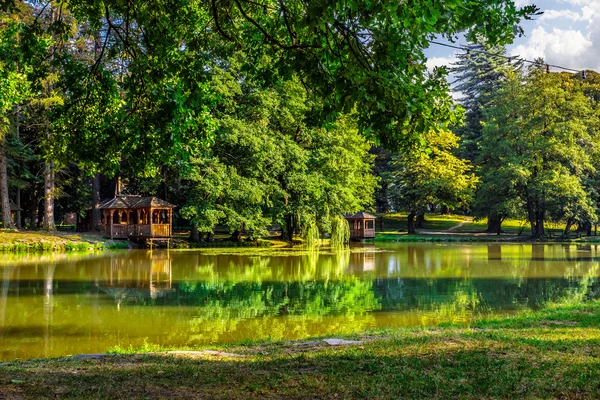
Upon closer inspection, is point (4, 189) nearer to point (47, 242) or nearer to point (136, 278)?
point (47, 242)

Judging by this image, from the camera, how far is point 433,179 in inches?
1935

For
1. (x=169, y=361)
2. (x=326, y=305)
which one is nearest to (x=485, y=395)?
(x=169, y=361)

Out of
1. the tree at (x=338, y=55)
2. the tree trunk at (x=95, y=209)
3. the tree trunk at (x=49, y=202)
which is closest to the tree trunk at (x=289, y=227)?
the tree trunk at (x=95, y=209)

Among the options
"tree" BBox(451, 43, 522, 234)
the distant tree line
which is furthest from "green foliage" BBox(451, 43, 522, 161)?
the distant tree line

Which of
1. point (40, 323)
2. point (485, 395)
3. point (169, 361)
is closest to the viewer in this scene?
point (485, 395)

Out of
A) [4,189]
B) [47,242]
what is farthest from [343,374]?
[4,189]

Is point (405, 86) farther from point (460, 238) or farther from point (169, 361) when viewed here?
point (460, 238)

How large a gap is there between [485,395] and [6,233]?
102 feet

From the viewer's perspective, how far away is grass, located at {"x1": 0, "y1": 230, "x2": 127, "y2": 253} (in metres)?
29.6

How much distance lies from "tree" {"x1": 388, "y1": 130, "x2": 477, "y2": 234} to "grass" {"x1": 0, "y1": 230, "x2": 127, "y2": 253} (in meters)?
26.5

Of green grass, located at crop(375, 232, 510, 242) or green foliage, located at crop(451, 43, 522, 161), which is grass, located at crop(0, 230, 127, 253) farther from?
green foliage, located at crop(451, 43, 522, 161)

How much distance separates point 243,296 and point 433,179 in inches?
1454

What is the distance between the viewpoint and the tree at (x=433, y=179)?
4934cm

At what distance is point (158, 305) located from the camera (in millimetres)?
13430
